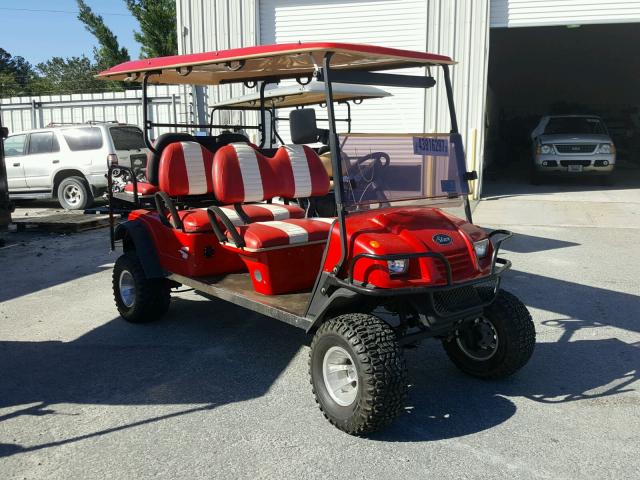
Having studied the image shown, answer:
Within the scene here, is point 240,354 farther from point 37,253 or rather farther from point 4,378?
point 37,253

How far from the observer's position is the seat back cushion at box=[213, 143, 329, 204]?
4625mm

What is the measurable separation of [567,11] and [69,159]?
32.1 feet

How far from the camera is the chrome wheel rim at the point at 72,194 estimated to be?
11.5 meters

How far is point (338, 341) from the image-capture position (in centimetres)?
322

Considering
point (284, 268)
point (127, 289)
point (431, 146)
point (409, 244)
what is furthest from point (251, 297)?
point (127, 289)

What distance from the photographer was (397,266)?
3.19 m

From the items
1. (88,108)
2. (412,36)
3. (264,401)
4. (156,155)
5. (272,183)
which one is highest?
(412,36)

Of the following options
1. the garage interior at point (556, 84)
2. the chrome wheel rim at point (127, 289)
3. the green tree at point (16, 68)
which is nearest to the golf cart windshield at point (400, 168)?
the chrome wheel rim at point (127, 289)

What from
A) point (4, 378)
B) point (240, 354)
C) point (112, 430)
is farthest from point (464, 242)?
point (4, 378)

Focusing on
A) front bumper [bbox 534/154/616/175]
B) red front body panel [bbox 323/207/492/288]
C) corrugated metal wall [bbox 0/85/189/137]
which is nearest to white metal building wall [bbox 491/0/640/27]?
front bumper [bbox 534/154/616/175]

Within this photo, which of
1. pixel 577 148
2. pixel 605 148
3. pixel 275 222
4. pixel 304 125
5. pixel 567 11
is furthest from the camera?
pixel 577 148

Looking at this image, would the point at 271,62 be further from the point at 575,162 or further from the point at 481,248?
the point at 575,162

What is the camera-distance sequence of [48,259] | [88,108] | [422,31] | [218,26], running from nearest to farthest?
1. [48,259]
2. [422,31]
3. [218,26]
4. [88,108]

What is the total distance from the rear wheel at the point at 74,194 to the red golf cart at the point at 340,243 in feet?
22.4
